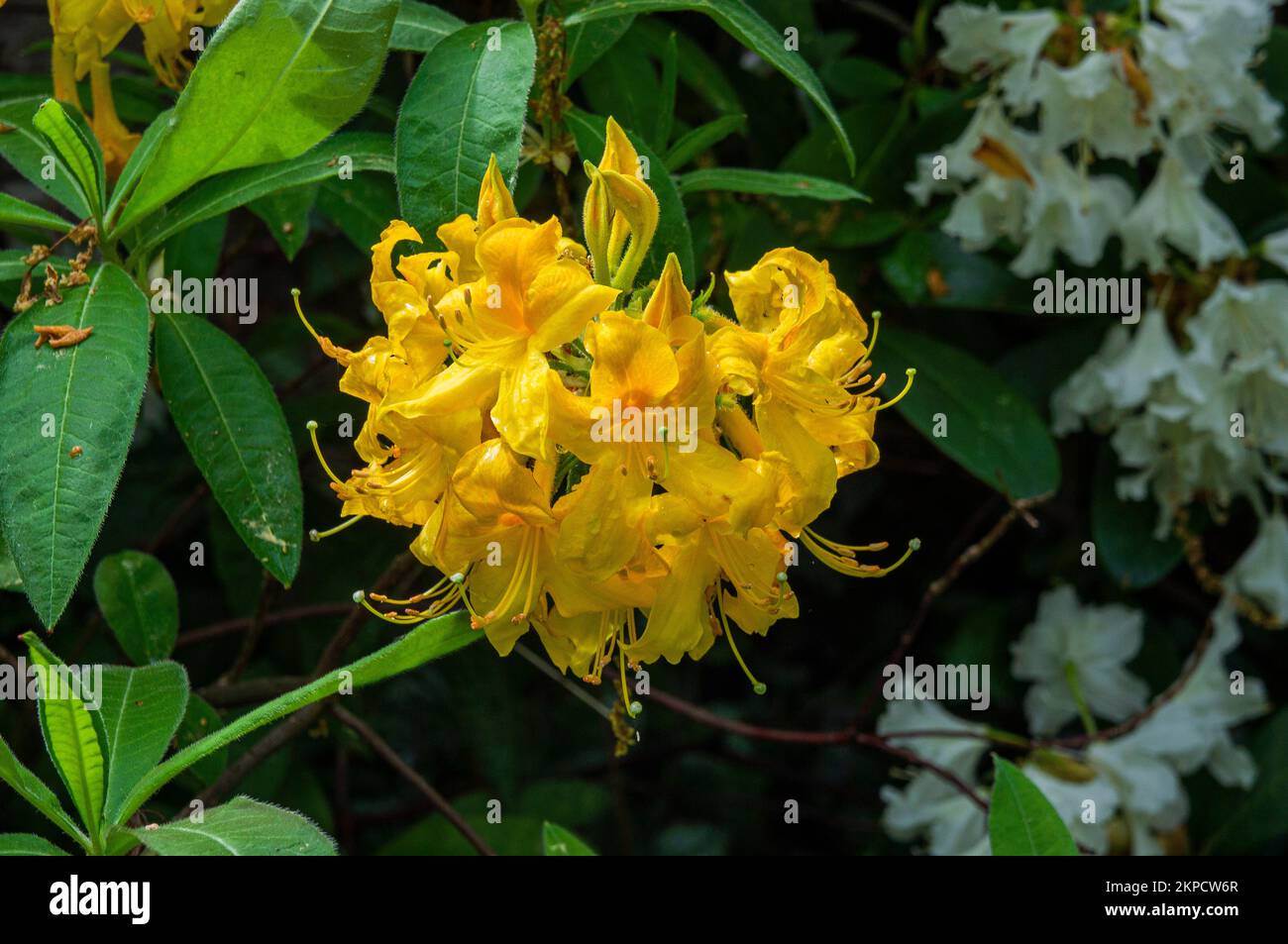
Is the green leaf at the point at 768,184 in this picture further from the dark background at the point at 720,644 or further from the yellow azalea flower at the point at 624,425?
the yellow azalea flower at the point at 624,425

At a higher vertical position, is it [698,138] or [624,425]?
[698,138]

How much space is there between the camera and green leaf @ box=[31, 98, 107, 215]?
103cm

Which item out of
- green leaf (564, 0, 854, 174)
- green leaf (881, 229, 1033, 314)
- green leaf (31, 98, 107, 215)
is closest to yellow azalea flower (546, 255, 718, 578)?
green leaf (564, 0, 854, 174)

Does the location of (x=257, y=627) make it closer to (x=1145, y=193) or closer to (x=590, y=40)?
(x=590, y=40)

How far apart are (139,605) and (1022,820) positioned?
2.74 feet

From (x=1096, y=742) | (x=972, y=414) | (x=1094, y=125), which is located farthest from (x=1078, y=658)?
(x=1094, y=125)

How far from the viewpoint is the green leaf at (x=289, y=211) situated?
1.22 metres

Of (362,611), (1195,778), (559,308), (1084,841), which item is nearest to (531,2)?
(559,308)

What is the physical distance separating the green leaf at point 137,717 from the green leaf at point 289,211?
1.31ft

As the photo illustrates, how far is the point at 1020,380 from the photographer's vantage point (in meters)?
1.90

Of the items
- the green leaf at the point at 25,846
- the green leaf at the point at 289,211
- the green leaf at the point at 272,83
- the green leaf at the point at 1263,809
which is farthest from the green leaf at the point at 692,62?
the green leaf at the point at 1263,809

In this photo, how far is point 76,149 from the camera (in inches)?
41.8
